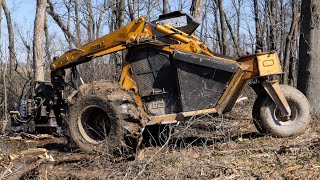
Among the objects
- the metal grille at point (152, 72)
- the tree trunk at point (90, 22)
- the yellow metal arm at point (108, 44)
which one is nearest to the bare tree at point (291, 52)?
the metal grille at point (152, 72)

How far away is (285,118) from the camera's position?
293 inches

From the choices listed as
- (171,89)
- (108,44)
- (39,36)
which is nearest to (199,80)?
(171,89)

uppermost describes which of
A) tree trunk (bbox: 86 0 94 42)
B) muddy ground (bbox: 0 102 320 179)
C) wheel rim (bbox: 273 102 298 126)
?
tree trunk (bbox: 86 0 94 42)

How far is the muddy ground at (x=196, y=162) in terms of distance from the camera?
5.21m

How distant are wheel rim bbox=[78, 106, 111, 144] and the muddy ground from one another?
14.3 inches

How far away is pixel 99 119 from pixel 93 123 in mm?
144

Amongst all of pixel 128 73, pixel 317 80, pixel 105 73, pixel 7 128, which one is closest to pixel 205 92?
pixel 128 73

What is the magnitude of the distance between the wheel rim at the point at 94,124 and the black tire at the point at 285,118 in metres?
2.70

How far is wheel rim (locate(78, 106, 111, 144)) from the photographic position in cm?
→ 715

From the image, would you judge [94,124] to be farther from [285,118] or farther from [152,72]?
[285,118]

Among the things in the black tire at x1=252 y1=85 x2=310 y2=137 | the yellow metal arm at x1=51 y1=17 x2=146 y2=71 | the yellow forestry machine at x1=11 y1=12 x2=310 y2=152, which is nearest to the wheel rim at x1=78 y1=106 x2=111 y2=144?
the yellow forestry machine at x1=11 y1=12 x2=310 y2=152

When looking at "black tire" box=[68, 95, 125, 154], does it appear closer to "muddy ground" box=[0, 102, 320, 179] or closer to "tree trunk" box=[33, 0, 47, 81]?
"muddy ground" box=[0, 102, 320, 179]

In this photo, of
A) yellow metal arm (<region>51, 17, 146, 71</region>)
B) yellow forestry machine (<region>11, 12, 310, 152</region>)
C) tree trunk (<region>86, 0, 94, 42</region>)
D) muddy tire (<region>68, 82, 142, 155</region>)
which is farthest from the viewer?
tree trunk (<region>86, 0, 94, 42</region>)

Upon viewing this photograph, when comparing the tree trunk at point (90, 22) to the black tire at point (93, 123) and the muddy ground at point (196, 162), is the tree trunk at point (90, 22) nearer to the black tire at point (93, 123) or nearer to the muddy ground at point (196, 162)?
the muddy ground at point (196, 162)
